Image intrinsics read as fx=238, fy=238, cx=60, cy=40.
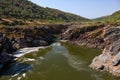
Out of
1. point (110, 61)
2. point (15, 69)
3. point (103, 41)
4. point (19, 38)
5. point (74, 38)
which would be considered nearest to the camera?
point (110, 61)

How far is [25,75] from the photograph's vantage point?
70.2 m

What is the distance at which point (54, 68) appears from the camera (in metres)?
77.5

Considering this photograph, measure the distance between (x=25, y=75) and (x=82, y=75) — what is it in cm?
1673

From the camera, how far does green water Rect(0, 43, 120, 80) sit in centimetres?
6806

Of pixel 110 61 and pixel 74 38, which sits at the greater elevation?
pixel 110 61

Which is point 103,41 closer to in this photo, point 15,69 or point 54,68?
point 54,68

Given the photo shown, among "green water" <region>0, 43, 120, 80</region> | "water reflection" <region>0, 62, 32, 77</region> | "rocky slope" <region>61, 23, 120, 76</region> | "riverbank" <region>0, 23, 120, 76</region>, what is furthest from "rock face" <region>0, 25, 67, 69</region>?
"rocky slope" <region>61, 23, 120, 76</region>

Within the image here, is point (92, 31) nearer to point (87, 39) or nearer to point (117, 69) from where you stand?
point (87, 39)

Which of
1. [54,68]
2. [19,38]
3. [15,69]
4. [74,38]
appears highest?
[19,38]

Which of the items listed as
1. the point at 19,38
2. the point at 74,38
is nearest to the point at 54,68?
the point at 19,38

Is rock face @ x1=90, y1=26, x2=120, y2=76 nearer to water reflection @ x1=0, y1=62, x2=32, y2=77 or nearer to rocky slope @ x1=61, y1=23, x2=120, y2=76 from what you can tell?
rocky slope @ x1=61, y1=23, x2=120, y2=76

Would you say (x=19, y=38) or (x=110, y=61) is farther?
(x=19, y=38)

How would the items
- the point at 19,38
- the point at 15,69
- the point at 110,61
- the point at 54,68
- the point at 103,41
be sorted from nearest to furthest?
1. the point at 110,61
2. the point at 15,69
3. the point at 54,68
4. the point at 19,38
5. the point at 103,41

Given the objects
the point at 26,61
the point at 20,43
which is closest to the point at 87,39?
the point at 20,43
